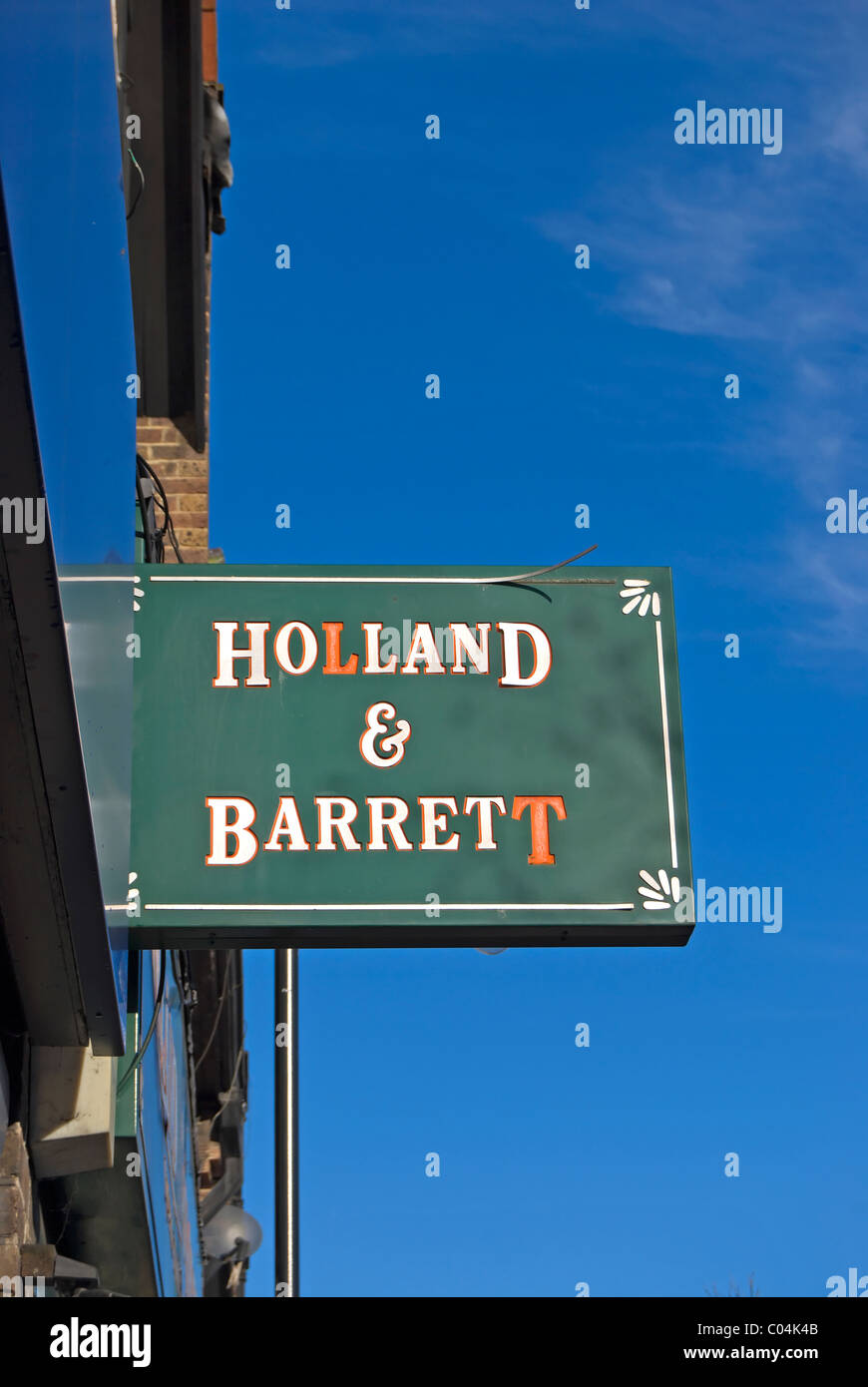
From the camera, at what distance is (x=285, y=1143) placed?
10.1m

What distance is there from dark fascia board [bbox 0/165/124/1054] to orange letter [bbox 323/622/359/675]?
129 centimetres

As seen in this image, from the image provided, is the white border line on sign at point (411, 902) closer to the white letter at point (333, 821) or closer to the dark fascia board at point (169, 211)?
the white letter at point (333, 821)

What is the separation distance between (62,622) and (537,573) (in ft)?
7.77

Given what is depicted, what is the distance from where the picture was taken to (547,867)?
5.91 m

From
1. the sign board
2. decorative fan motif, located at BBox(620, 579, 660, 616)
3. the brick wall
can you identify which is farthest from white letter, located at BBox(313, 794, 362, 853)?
the brick wall

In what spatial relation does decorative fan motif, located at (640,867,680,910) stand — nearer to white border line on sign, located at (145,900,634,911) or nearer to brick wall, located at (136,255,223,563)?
white border line on sign, located at (145,900,634,911)

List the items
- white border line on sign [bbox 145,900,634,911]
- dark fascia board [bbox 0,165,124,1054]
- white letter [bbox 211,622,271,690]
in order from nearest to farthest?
dark fascia board [bbox 0,165,124,1054], white border line on sign [bbox 145,900,634,911], white letter [bbox 211,622,271,690]

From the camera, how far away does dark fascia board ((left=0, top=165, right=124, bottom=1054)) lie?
3.89m

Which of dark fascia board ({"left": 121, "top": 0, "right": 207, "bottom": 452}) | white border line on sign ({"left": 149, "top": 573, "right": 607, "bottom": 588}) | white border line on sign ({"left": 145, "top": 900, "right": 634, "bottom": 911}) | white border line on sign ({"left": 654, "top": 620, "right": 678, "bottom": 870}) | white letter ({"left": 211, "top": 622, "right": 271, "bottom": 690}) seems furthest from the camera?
dark fascia board ({"left": 121, "top": 0, "right": 207, "bottom": 452})

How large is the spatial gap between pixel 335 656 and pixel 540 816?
88 cm

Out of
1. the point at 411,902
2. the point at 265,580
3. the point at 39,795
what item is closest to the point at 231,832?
the point at 411,902
